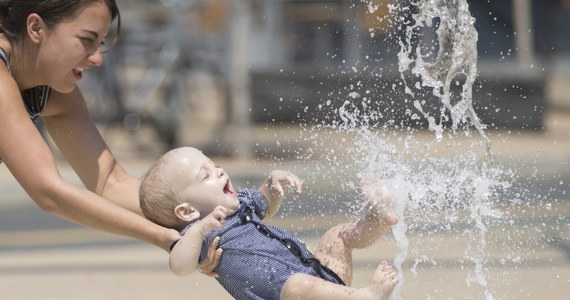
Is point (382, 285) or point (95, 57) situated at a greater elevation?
point (95, 57)

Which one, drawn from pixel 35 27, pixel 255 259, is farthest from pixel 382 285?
pixel 35 27

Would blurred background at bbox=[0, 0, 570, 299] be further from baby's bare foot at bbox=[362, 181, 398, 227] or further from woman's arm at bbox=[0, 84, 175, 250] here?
woman's arm at bbox=[0, 84, 175, 250]

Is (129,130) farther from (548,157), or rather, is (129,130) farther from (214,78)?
(548,157)

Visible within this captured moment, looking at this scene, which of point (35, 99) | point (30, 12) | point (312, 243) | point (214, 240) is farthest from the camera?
point (312, 243)

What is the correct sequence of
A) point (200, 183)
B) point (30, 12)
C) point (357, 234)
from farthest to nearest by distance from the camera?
1. point (357, 234)
2. point (30, 12)
3. point (200, 183)

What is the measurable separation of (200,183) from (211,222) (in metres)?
0.25

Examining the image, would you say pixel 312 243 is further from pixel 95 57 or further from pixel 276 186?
pixel 95 57

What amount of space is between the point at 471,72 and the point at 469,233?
4.92ft

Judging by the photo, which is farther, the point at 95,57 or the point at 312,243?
the point at 312,243

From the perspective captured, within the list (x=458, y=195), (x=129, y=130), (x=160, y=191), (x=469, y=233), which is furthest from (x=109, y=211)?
(x=129, y=130)

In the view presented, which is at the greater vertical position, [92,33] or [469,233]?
[92,33]

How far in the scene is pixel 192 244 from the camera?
10.4 ft

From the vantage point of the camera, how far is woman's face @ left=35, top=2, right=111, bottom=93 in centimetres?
351

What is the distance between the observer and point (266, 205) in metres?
3.69
